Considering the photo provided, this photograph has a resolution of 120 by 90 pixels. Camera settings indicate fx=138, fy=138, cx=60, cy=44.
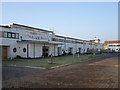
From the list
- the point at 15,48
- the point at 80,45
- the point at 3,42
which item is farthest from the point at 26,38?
the point at 80,45

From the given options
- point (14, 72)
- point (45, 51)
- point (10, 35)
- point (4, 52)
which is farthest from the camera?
point (45, 51)

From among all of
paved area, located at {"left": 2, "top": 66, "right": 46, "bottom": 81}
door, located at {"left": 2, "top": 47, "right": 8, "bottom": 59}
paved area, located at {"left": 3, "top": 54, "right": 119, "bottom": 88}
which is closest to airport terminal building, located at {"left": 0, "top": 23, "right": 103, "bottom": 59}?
door, located at {"left": 2, "top": 47, "right": 8, "bottom": 59}

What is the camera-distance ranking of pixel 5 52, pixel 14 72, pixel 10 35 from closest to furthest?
1. pixel 14 72
2. pixel 5 52
3. pixel 10 35

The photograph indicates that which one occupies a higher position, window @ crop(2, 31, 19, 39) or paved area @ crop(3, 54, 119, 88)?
window @ crop(2, 31, 19, 39)

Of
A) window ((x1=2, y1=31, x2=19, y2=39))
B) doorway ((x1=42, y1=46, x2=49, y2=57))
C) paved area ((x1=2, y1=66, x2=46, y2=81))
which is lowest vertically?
paved area ((x1=2, y1=66, x2=46, y2=81))

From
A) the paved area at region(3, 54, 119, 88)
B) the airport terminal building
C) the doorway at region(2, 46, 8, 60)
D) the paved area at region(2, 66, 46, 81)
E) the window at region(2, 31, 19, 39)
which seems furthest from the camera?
the airport terminal building

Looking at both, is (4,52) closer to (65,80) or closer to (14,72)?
(14,72)

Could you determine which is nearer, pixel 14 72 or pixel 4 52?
pixel 14 72

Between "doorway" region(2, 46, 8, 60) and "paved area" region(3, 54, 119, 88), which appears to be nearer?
"paved area" region(3, 54, 119, 88)

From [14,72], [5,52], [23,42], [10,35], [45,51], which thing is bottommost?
[14,72]

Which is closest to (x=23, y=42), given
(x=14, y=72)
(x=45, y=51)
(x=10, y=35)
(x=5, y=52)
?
(x=10, y=35)

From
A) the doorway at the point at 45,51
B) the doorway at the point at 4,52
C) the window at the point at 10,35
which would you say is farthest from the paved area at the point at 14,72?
the doorway at the point at 45,51

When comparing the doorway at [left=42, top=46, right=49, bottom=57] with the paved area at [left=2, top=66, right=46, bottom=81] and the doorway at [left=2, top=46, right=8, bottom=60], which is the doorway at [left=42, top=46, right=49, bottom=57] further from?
the paved area at [left=2, top=66, right=46, bottom=81]

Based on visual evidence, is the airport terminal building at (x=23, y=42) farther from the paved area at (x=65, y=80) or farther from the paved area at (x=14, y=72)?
the paved area at (x=65, y=80)
